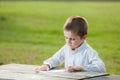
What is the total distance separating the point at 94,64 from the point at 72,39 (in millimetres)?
312

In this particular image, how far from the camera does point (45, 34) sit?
12375 mm

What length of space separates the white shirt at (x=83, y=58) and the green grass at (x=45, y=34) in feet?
9.63

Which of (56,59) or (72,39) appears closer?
(72,39)

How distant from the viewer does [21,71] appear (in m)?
4.47

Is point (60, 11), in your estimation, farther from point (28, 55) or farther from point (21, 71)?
point (21, 71)

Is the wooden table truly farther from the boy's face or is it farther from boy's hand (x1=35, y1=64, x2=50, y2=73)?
the boy's face

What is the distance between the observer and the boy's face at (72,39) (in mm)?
4500

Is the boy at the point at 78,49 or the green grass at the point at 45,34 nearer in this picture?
the boy at the point at 78,49

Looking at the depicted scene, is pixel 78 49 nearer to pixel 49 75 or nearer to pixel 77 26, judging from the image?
pixel 77 26

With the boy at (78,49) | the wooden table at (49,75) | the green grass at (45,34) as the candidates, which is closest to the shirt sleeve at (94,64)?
the boy at (78,49)

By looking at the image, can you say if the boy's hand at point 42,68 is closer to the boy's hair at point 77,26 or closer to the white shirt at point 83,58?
the white shirt at point 83,58

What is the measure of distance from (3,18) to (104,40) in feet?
17.3

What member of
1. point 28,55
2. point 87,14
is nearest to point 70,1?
point 87,14

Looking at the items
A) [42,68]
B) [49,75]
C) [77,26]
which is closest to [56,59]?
[42,68]
